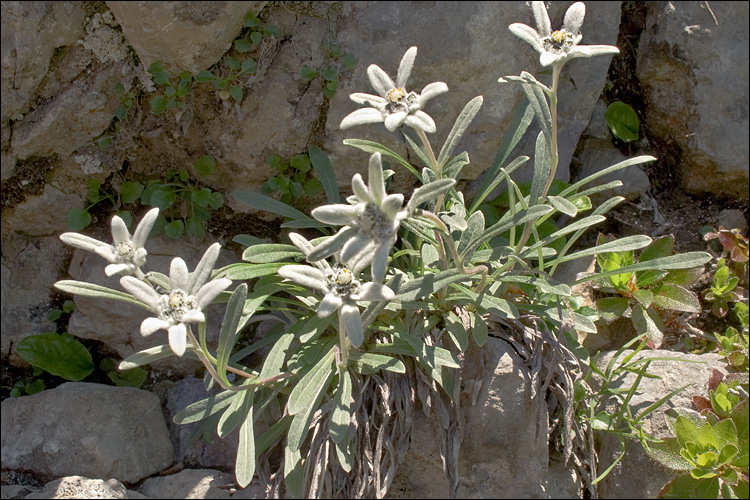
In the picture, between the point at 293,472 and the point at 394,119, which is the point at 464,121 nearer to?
the point at 394,119

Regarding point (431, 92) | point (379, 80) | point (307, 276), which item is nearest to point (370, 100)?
point (379, 80)

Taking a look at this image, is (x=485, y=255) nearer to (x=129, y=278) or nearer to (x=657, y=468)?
(x=657, y=468)

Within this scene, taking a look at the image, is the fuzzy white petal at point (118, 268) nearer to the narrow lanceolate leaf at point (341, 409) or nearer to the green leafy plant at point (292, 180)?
the narrow lanceolate leaf at point (341, 409)

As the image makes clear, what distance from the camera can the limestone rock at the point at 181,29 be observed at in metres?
2.70

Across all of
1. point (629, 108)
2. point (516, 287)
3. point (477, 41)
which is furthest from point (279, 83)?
point (629, 108)

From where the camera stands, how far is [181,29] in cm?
273

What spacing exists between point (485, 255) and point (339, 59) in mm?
1245

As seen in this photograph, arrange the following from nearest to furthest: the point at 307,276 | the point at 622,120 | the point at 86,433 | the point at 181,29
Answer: the point at 307,276
the point at 181,29
the point at 86,433
the point at 622,120

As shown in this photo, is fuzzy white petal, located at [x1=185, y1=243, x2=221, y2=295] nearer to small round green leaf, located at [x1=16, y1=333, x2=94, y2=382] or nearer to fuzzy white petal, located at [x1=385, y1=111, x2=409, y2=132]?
fuzzy white petal, located at [x1=385, y1=111, x2=409, y2=132]

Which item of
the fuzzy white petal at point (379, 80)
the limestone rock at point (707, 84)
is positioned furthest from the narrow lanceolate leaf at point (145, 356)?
the limestone rock at point (707, 84)

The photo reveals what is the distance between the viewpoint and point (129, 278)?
2.02m

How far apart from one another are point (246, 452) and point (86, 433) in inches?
39.6

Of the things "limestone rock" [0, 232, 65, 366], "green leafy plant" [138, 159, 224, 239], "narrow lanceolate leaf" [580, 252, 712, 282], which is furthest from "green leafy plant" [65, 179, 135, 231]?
"narrow lanceolate leaf" [580, 252, 712, 282]

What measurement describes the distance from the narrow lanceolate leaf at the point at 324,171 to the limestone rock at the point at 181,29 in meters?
0.65
